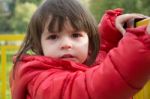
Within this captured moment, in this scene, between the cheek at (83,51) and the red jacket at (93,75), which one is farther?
the cheek at (83,51)

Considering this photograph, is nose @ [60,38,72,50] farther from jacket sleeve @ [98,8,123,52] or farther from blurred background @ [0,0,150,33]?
blurred background @ [0,0,150,33]

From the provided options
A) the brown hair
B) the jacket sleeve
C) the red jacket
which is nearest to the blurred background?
the jacket sleeve

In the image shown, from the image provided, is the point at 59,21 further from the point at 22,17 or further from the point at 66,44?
the point at 22,17

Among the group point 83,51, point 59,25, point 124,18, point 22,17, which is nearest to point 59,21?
point 59,25

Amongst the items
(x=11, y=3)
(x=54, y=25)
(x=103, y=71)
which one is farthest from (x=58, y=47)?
(x=11, y=3)

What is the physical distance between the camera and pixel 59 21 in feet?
4.79

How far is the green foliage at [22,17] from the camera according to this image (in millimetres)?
28031

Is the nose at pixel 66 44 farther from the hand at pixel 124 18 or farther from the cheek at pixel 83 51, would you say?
the hand at pixel 124 18

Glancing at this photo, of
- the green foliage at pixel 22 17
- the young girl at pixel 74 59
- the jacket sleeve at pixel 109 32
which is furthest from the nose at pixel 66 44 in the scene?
the green foliage at pixel 22 17

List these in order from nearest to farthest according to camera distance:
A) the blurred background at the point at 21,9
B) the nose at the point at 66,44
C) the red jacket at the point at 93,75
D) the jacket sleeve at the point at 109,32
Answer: the red jacket at the point at 93,75 → the nose at the point at 66,44 → the jacket sleeve at the point at 109,32 → the blurred background at the point at 21,9

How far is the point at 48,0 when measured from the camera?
159cm

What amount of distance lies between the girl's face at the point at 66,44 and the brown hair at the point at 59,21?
0.06ft

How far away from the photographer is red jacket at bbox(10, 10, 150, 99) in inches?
42.6

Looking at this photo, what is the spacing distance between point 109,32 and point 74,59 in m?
0.42
